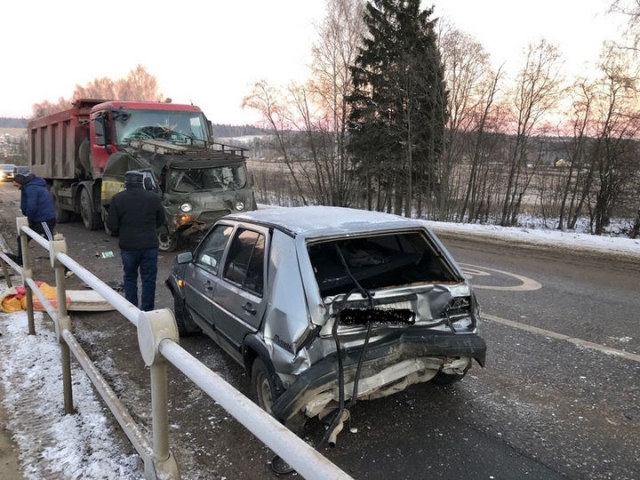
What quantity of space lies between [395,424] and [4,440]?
265 cm

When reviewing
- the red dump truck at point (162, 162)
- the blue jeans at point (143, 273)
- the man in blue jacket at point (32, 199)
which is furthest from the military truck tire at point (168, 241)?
the blue jeans at point (143, 273)

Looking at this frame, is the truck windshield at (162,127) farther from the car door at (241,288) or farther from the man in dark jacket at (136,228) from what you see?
the car door at (241,288)

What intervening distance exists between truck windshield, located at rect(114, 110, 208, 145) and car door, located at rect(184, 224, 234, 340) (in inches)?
274

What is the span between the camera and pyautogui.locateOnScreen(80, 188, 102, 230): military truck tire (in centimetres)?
1224

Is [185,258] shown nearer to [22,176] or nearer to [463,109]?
[22,176]

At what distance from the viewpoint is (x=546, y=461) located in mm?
2883

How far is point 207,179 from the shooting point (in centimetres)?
996

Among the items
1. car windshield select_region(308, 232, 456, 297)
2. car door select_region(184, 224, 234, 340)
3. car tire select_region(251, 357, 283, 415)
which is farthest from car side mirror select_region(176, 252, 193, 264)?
car tire select_region(251, 357, 283, 415)

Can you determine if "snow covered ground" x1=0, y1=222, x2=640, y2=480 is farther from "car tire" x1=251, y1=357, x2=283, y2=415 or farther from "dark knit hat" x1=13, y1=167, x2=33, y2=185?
"dark knit hat" x1=13, y1=167, x2=33, y2=185

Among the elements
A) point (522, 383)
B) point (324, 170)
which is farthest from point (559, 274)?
point (324, 170)

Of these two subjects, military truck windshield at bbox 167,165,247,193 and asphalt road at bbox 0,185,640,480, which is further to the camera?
military truck windshield at bbox 167,165,247,193

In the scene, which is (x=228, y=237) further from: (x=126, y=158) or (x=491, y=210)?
(x=491, y=210)

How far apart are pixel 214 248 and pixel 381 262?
1.60 metres

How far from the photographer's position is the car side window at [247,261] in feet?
11.2
